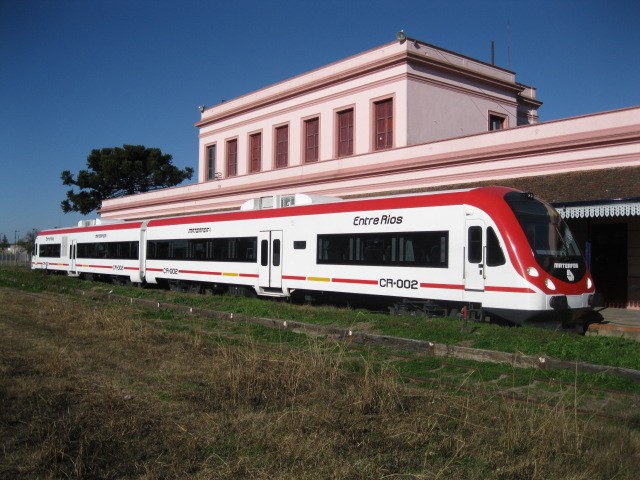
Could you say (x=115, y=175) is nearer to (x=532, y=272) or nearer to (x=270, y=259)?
(x=270, y=259)

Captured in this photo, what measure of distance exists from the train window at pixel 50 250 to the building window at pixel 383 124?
2112cm

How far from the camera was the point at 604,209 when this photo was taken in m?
14.7

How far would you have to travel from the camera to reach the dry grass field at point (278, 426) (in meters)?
4.99

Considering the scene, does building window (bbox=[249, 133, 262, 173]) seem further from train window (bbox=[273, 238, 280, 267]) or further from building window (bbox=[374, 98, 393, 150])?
train window (bbox=[273, 238, 280, 267])

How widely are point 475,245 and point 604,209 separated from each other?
12.6ft

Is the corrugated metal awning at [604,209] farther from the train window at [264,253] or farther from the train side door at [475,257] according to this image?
the train window at [264,253]

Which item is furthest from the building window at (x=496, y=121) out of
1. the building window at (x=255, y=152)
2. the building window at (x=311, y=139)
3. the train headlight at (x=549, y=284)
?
the train headlight at (x=549, y=284)

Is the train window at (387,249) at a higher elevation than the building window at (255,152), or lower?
lower

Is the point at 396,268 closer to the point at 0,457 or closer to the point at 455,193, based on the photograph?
the point at 455,193

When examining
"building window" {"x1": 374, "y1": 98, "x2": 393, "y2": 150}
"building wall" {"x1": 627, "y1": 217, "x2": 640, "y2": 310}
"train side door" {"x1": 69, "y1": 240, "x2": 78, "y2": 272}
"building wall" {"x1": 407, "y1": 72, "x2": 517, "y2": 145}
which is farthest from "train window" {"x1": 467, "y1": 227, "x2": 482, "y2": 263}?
"train side door" {"x1": 69, "y1": 240, "x2": 78, "y2": 272}

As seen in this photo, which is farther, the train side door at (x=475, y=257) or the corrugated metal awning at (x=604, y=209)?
the corrugated metal awning at (x=604, y=209)

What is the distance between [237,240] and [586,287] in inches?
470

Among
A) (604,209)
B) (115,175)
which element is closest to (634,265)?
(604,209)

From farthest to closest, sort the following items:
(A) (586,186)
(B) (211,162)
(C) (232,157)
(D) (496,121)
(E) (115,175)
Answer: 1. (E) (115,175)
2. (B) (211,162)
3. (C) (232,157)
4. (D) (496,121)
5. (A) (586,186)
